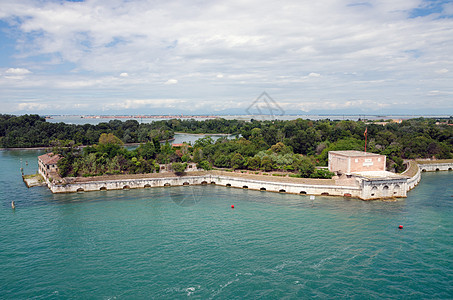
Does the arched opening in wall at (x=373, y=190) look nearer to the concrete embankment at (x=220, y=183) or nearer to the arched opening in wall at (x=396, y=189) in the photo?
the concrete embankment at (x=220, y=183)

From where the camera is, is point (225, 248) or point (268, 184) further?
point (268, 184)

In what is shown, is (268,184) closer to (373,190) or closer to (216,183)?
(216,183)

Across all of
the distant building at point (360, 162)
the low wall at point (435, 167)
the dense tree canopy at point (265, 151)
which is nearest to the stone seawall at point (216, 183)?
the dense tree canopy at point (265, 151)

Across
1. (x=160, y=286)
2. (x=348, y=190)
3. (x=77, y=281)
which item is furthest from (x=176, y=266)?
(x=348, y=190)

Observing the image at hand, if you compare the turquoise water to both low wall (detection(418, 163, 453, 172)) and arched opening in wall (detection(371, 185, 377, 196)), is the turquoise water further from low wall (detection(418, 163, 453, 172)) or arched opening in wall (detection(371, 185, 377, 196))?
low wall (detection(418, 163, 453, 172))

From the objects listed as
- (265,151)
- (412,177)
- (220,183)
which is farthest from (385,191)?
(220,183)

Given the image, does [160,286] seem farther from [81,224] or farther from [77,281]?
[81,224]
